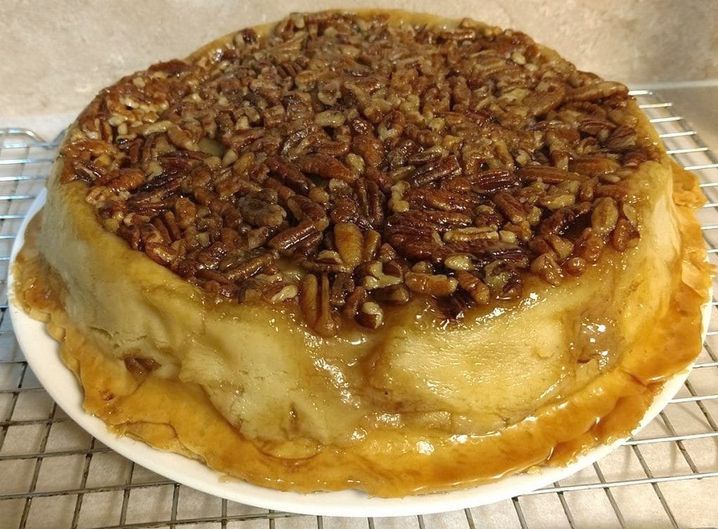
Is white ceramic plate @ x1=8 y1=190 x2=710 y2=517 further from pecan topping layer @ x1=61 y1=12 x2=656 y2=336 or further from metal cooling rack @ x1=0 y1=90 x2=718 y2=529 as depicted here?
pecan topping layer @ x1=61 y1=12 x2=656 y2=336

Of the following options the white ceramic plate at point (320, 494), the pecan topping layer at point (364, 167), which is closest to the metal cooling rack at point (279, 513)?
the white ceramic plate at point (320, 494)

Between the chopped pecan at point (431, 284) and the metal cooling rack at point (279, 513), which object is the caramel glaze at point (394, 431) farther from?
the chopped pecan at point (431, 284)

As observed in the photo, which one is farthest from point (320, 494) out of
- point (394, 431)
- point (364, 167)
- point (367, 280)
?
point (364, 167)

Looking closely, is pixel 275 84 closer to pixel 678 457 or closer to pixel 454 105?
pixel 454 105

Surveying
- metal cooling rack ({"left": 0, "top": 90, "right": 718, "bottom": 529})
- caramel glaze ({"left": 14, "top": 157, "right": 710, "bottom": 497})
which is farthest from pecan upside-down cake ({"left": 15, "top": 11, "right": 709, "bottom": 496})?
metal cooling rack ({"left": 0, "top": 90, "right": 718, "bottom": 529})

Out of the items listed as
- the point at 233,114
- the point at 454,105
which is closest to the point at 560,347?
the point at 454,105

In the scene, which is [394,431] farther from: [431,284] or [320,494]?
[431,284]

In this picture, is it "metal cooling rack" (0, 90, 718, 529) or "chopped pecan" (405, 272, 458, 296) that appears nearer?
"chopped pecan" (405, 272, 458, 296)

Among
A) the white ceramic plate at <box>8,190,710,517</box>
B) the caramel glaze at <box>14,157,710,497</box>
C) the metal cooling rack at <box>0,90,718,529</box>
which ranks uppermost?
the caramel glaze at <box>14,157,710,497</box>

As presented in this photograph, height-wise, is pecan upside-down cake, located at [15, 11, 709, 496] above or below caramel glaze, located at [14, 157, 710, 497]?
above
